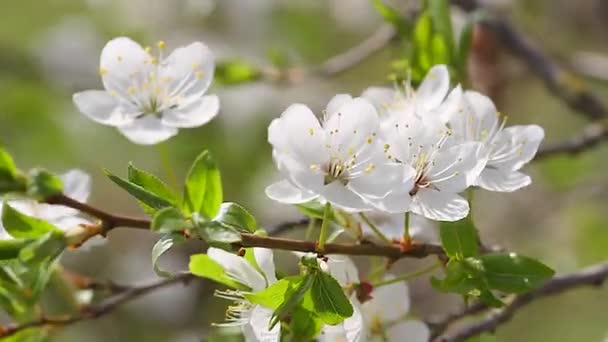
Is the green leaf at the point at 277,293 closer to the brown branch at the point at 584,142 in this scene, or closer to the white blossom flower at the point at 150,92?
the white blossom flower at the point at 150,92

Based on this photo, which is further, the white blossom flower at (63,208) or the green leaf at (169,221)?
the white blossom flower at (63,208)

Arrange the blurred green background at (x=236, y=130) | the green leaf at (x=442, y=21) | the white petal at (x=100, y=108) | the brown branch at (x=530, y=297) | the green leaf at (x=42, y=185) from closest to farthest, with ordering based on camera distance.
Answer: the green leaf at (x=42, y=185) < the white petal at (x=100, y=108) < the brown branch at (x=530, y=297) < the green leaf at (x=442, y=21) < the blurred green background at (x=236, y=130)

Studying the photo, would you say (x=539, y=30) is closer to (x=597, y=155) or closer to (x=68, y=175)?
(x=597, y=155)

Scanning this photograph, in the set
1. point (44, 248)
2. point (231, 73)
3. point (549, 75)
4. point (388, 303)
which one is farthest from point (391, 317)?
point (549, 75)

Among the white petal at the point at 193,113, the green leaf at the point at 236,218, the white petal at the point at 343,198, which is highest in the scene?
the white petal at the point at 193,113

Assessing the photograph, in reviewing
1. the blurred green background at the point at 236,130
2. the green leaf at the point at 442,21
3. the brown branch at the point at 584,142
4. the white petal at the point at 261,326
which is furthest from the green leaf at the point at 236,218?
the blurred green background at the point at 236,130

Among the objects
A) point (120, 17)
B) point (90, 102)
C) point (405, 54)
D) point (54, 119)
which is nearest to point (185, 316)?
point (54, 119)

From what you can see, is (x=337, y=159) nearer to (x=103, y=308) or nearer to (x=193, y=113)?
(x=193, y=113)

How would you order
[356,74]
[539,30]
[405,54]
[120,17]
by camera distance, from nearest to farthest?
1. [405,54]
2. [539,30]
3. [120,17]
4. [356,74]
